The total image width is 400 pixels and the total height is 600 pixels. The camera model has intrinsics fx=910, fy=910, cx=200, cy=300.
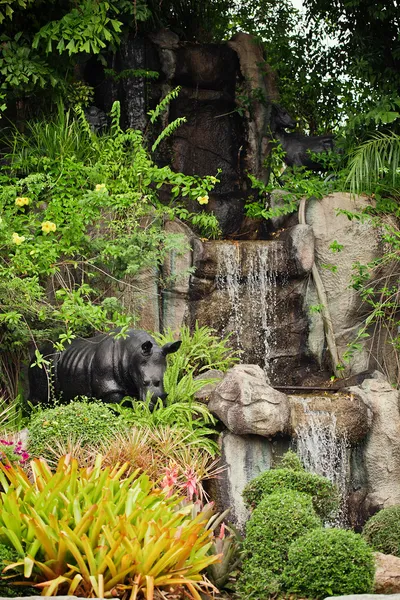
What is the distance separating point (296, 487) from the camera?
7.59 m

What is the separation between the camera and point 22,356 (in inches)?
437

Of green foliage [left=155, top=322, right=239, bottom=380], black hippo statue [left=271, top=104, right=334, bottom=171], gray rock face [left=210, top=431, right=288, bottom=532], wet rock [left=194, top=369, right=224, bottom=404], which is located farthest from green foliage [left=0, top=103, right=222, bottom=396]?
black hippo statue [left=271, top=104, right=334, bottom=171]

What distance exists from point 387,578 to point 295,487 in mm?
1100

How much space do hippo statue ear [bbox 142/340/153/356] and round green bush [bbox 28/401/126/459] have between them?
0.81m

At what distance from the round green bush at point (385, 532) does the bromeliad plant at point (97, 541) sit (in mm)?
2256

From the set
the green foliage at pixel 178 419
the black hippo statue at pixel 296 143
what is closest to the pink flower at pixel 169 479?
the green foliage at pixel 178 419

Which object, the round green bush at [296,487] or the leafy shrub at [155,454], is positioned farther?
the leafy shrub at [155,454]

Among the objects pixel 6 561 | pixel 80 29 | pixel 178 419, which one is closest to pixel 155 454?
pixel 178 419

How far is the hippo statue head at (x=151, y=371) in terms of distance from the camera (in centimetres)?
943

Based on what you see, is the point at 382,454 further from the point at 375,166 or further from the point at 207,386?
the point at 375,166

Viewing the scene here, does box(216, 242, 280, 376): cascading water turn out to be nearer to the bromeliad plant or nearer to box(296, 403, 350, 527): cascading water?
box(296, 403, 350, 527): cascading water

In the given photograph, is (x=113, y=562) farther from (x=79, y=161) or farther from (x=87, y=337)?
(x=79, y=161)

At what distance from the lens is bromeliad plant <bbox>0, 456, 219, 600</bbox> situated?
556cm

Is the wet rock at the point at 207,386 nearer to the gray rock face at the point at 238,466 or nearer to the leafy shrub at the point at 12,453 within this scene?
the gray rock face at the point at 238,466
